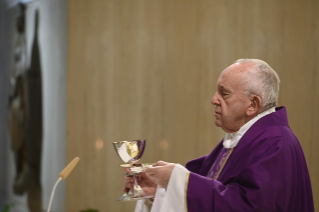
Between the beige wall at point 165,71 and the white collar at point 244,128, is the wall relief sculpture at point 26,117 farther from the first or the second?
the white collar at point 244,128

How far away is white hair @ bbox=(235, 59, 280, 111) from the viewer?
2170 mm

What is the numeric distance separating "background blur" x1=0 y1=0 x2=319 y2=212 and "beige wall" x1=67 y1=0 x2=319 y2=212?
1cm

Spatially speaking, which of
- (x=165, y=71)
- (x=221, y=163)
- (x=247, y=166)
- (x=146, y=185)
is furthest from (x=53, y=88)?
(x=247, y=166)

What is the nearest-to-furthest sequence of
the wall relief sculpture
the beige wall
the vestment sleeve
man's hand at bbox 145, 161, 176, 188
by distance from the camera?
1. the vestment sleeve
2. man's hand at bbox 145, 161, 176, 188
3. the beige wall
4. the wall relief sculpture

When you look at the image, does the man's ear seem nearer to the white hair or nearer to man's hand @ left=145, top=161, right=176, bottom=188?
the white hair

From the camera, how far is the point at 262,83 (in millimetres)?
2182

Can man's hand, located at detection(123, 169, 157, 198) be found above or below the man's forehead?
below

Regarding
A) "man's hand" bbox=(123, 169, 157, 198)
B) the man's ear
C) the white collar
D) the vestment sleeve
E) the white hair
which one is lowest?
"man's hand" bbox=(123, 169, 157, 198)

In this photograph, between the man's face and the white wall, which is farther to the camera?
the white wall

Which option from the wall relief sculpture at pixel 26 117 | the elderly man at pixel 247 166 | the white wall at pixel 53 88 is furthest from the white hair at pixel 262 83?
the wall relief sculpture at pixel 26 117

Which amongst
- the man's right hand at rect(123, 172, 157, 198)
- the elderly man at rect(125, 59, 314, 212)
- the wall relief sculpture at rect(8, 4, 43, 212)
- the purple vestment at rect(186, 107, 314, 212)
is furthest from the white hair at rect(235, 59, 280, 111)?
the wall relief sculpture at rect(8, 4, 43, 212)

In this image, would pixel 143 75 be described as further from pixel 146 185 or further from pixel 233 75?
pixel 233 75

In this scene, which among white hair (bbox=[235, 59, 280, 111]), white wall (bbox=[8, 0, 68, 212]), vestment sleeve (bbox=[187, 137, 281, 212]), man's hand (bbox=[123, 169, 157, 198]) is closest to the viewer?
vestment sleeve (bbox=[187, 137, 281, 212])

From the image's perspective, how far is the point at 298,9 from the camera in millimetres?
4250
